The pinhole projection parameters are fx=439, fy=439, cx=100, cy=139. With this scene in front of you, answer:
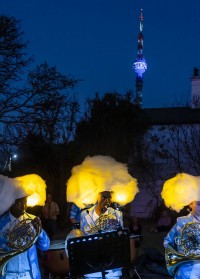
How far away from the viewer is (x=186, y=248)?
17.5ft

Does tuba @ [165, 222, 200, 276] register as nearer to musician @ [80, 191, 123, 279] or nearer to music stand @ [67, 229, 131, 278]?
music stand @ [67, 229, 131, 278]

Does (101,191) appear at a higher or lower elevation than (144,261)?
higher

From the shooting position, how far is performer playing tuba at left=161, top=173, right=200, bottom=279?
209 inches

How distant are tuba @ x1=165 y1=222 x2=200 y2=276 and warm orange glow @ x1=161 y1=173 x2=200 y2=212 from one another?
372mm

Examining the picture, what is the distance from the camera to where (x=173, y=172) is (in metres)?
24.1

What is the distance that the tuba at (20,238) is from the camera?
5027mm

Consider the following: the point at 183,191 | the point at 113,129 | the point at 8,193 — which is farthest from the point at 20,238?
the point at 113,129

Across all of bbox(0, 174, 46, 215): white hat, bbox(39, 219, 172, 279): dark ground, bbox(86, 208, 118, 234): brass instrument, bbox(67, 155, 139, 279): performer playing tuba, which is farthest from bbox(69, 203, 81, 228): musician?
bbox(0, 174, 46, 215): white hat

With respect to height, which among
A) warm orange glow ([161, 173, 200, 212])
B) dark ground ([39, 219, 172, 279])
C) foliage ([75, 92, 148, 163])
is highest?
foliage ([75, 92, 148, 163])

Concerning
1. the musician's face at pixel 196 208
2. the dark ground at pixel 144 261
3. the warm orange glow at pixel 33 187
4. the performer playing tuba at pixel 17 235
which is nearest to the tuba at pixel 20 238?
the performer playing tuba at pixel 17 235

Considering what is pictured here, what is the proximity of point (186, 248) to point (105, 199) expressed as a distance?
155cm

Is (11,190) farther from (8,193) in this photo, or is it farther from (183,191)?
(183,191)

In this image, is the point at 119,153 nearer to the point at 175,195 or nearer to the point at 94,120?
the point at 94,120

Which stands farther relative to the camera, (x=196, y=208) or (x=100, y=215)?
(x=100, y=215)
